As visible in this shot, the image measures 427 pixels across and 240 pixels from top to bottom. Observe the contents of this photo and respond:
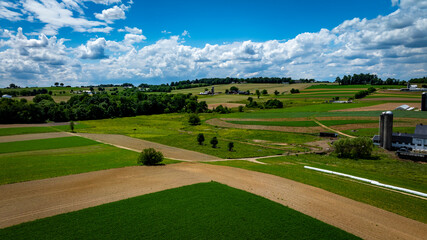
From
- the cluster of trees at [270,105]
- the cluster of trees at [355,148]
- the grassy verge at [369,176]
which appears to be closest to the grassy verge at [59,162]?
the grassy verge at [369,176]

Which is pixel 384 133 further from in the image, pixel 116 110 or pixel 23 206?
pixel 116 110

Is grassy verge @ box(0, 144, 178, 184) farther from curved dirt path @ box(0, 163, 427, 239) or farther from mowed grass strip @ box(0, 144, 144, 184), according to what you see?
curved dirt path @ box(0, 163, 427, 239)

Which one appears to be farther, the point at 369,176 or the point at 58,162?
the point at 58,162

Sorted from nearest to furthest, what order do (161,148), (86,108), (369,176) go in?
(369,176)
(161,148)
(86,108)

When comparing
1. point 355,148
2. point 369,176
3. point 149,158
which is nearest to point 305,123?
point 355,148

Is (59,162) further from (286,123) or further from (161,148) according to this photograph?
(286,123)

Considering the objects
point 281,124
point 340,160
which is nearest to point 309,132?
point 281,124
